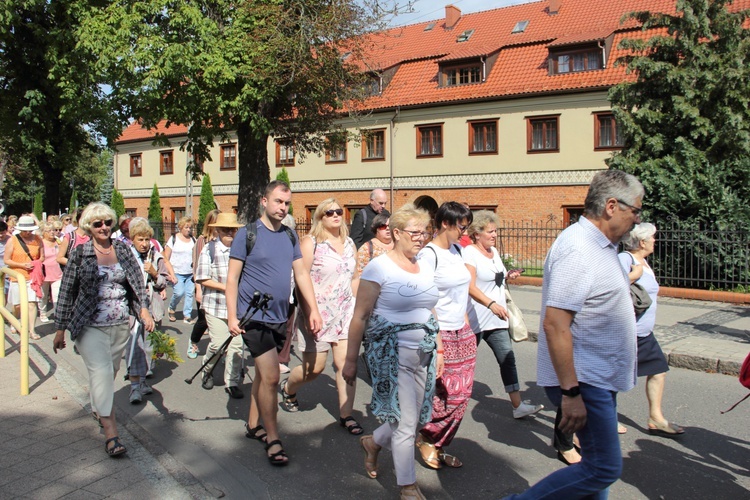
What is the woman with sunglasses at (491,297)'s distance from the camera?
18.2ft

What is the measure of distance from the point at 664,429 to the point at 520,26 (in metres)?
29.6

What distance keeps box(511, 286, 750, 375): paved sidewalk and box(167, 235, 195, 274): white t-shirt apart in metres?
5.66

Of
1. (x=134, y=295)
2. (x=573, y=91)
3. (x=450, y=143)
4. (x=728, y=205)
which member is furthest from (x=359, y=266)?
(x=450, y=143)

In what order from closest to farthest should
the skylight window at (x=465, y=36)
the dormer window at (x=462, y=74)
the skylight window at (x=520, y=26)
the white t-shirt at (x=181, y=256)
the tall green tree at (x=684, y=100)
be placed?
the white t-shirt at (x=181, y=256)
the tall green tree at (x=684, y=100)
the dormer window at (x=462, y=74)
the skylight window at (x=520, y=26)
the skylight window at (x=465, y=36)

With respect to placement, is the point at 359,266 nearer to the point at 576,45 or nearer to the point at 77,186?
the point at 576,45

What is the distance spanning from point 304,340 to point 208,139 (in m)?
15.5

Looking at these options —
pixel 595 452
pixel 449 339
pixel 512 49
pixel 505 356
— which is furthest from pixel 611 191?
pixel 512 49

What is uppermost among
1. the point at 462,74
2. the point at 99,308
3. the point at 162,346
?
the point at 462,74

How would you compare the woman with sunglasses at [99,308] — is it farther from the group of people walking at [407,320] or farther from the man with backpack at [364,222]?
the man with backpack at [364,222]

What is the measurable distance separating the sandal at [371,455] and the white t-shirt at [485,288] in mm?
1681

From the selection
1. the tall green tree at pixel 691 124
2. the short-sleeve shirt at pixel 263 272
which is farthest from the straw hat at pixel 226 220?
the tall green tree at pixel 691 124

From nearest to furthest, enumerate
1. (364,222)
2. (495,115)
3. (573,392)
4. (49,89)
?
(573,392) → (364,222) → (49,89) → (495,115)

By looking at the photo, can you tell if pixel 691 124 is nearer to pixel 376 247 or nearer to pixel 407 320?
pixel 376 247

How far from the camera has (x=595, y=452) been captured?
114 inches
